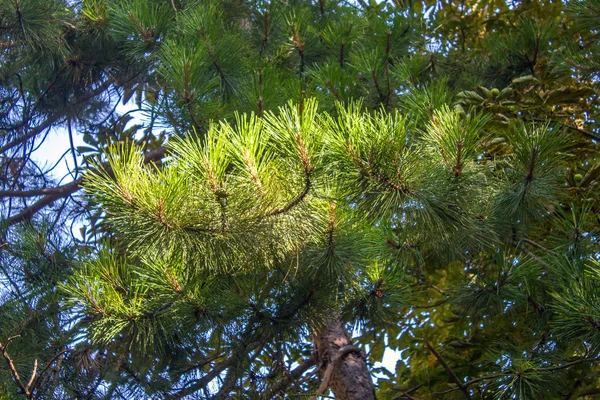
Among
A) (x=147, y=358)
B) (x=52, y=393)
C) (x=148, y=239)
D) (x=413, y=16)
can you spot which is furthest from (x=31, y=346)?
(x=413, y=16)

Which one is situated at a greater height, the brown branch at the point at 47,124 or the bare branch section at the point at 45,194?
the brown branch at the point at 47,124

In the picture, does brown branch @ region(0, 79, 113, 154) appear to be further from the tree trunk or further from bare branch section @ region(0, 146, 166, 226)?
the tree trunk

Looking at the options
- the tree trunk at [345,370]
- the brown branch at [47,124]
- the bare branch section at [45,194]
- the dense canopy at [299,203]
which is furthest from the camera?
the brown branch at [47,124]

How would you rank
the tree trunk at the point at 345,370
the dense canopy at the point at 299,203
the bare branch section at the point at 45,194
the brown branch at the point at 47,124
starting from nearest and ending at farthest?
the dense canopy at the point at 299,203, the tree trunk at the point at 345,370, the bare branch section at the point at 45,194, the brown branch at the point at 47,124

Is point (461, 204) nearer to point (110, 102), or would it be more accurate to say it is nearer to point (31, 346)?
point (31, 346)

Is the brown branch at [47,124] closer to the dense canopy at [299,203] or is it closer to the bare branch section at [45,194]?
the dense canopy at [299,203]

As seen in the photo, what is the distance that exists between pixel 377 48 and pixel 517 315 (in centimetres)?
174

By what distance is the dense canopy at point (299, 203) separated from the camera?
249 cm

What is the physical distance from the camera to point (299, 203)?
2.60 meters

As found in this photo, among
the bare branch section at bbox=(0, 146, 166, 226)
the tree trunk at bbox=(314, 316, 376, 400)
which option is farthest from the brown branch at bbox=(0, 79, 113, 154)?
the tree trunk at bbox=(314, 316, 376, 400)

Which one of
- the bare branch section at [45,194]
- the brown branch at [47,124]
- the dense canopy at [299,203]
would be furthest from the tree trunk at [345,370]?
the brown branch at [47,124]

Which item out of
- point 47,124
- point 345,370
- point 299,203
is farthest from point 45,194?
point 299,203

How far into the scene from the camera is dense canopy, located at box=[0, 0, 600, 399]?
98.2 inches

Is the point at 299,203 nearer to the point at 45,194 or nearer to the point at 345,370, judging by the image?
the point at 345,370
